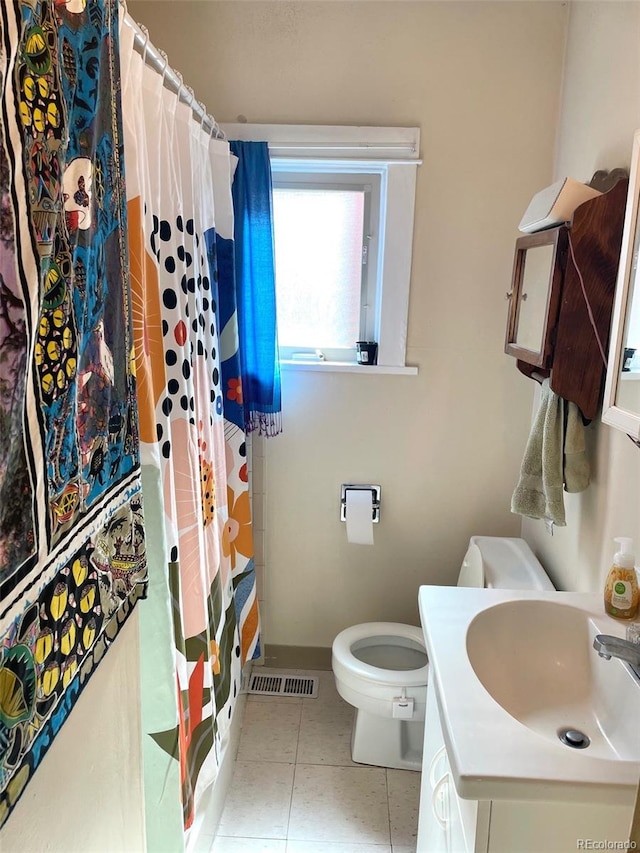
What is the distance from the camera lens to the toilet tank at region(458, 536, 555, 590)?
71.9 inches

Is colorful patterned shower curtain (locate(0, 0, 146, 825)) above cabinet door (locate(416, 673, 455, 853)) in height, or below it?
above

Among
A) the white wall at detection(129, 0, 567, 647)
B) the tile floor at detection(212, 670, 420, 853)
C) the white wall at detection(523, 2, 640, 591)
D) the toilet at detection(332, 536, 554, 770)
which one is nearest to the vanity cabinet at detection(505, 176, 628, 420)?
the white wall at detection(523, 2, 640, 591)

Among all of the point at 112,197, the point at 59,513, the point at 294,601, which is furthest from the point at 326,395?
the point at 59,513

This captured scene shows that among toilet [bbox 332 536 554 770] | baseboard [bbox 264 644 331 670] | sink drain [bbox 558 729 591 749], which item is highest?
sink drain [bbox 558 729 591 749]

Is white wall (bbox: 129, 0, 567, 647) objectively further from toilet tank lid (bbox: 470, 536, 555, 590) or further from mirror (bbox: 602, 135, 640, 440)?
mirror (bbox: 602, 135, 640, 440)

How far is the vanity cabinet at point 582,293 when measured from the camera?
4.54 ft

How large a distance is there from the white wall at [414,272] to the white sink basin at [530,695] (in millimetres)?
915

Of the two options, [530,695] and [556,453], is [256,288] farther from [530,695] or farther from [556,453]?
[530,695]

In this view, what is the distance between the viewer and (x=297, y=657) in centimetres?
248

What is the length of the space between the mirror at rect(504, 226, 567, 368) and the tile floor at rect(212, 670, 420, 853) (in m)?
1.44

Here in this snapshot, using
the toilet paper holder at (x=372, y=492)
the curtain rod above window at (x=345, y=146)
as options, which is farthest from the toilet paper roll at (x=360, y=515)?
the curtain rod above window at (x=345, y=146)

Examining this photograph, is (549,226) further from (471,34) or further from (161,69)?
(161,69)

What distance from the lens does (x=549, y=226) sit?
165 centimetres

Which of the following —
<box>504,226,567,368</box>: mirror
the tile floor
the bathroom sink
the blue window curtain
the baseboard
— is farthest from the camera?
the baseboard
